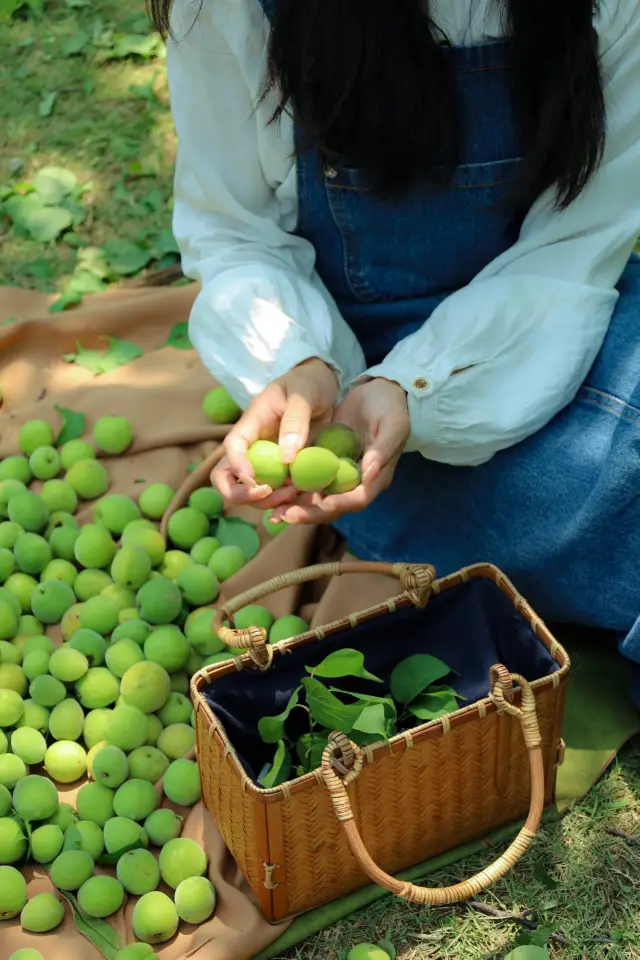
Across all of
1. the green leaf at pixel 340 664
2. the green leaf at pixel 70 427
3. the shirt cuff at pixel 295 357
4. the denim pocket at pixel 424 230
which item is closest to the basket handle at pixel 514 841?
the green leaf at pixel 340 664

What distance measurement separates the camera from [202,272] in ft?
6.35

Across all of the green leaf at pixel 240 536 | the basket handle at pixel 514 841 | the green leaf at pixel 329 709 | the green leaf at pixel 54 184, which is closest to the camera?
the basket handle at pixel 514 841

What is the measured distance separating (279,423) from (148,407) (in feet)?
3.00

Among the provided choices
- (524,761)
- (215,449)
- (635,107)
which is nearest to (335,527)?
(215,449)

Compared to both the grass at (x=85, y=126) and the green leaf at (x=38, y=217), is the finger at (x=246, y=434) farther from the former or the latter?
the green leaf at (x=38, y=217)

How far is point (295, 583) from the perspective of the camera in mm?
1730

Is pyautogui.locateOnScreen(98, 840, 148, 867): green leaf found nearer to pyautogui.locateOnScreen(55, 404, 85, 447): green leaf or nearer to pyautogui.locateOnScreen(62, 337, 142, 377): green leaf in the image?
pyautogui.locateOnScreen(55, 404, 85, 447): green leaf

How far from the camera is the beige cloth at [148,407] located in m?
1.75

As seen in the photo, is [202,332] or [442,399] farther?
[202,332]

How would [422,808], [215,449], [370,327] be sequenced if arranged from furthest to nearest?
[215,449] → [370,327] → [422,808]

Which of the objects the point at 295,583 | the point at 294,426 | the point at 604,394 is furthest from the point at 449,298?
the point at 295,583

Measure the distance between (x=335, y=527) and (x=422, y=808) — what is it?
71cm

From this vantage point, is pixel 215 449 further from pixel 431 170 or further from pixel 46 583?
pixel 431 170

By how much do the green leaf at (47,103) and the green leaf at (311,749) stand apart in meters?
2.52
